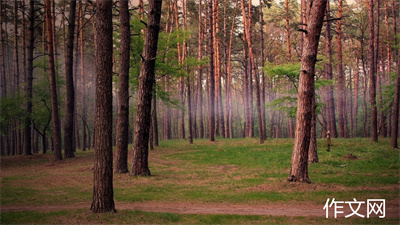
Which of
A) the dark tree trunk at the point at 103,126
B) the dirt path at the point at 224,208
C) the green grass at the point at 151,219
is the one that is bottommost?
the dirt path at the point at 224,208

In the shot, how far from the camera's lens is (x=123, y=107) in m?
15.8

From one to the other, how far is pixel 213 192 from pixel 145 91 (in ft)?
17.4

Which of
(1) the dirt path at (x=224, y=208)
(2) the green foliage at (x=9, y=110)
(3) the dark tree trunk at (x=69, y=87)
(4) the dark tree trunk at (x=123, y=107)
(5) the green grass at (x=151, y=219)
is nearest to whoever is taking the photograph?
(5) the green grass at (x=151, y=219)

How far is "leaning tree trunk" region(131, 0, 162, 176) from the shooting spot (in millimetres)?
14172

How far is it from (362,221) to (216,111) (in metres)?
33.6

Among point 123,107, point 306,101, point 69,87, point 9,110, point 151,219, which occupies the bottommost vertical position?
point 151,219

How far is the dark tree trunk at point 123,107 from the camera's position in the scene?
1552 centimetres

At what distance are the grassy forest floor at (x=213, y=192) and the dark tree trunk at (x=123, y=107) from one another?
884mm

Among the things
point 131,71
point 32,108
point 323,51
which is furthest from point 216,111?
point 32,108

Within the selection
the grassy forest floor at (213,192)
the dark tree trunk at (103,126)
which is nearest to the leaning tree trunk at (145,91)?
the grassy forest floor at (213,192)

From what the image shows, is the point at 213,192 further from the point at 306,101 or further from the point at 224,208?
the point at 306,101

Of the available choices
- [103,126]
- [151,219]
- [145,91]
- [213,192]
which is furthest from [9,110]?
[151,219]

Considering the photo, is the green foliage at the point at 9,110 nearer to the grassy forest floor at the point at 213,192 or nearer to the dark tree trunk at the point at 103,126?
the grassy forest floor at the point at 213,192

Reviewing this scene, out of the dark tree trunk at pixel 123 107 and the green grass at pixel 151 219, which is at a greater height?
the dark tree trunk at pixel 123 107
